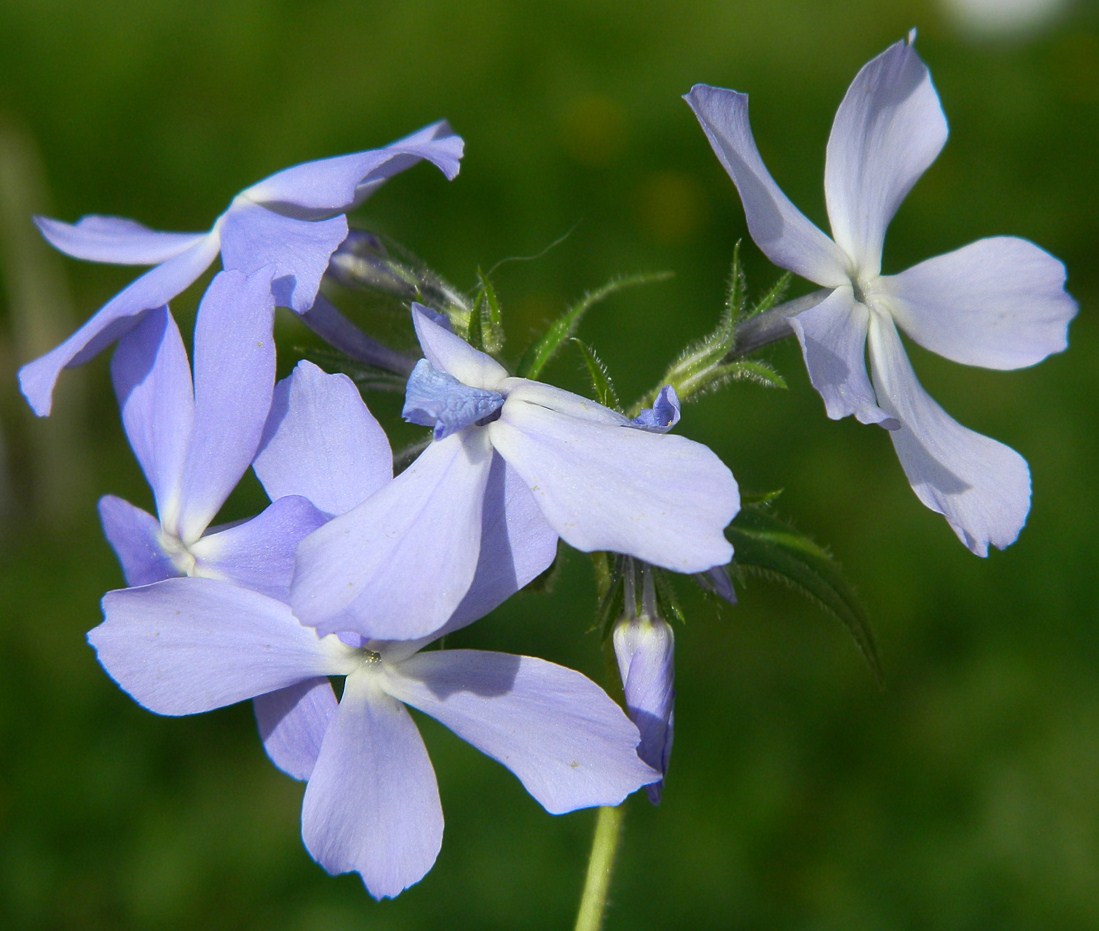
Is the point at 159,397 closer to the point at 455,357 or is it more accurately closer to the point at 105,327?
the point at 105,327

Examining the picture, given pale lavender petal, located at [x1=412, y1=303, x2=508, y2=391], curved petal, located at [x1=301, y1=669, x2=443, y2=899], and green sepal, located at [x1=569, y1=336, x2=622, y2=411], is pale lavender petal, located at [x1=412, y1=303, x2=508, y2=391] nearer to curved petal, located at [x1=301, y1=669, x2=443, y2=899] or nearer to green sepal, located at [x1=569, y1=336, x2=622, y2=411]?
green sepal, located at [x1=569, y1=336, x2=622, y2=411]

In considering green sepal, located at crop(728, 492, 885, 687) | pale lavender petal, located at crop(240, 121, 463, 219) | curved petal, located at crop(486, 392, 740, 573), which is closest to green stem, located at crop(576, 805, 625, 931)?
green sepal, located at crop(728, 492, 885, 687)

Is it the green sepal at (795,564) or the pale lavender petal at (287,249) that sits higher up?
the pale lavender petal at (287,249)

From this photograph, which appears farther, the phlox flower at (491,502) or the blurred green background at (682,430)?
the blurred green background at (682,430)

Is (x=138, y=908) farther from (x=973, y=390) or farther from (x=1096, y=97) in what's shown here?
(x=1096, y=97)

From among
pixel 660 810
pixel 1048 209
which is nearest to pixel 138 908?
pixel 660 810

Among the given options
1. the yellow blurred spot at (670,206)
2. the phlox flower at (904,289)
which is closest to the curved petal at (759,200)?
the phlox flower at (904,289)

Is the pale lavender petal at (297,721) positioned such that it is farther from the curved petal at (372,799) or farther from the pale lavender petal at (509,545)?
the pale lavender petal at (509,545)
